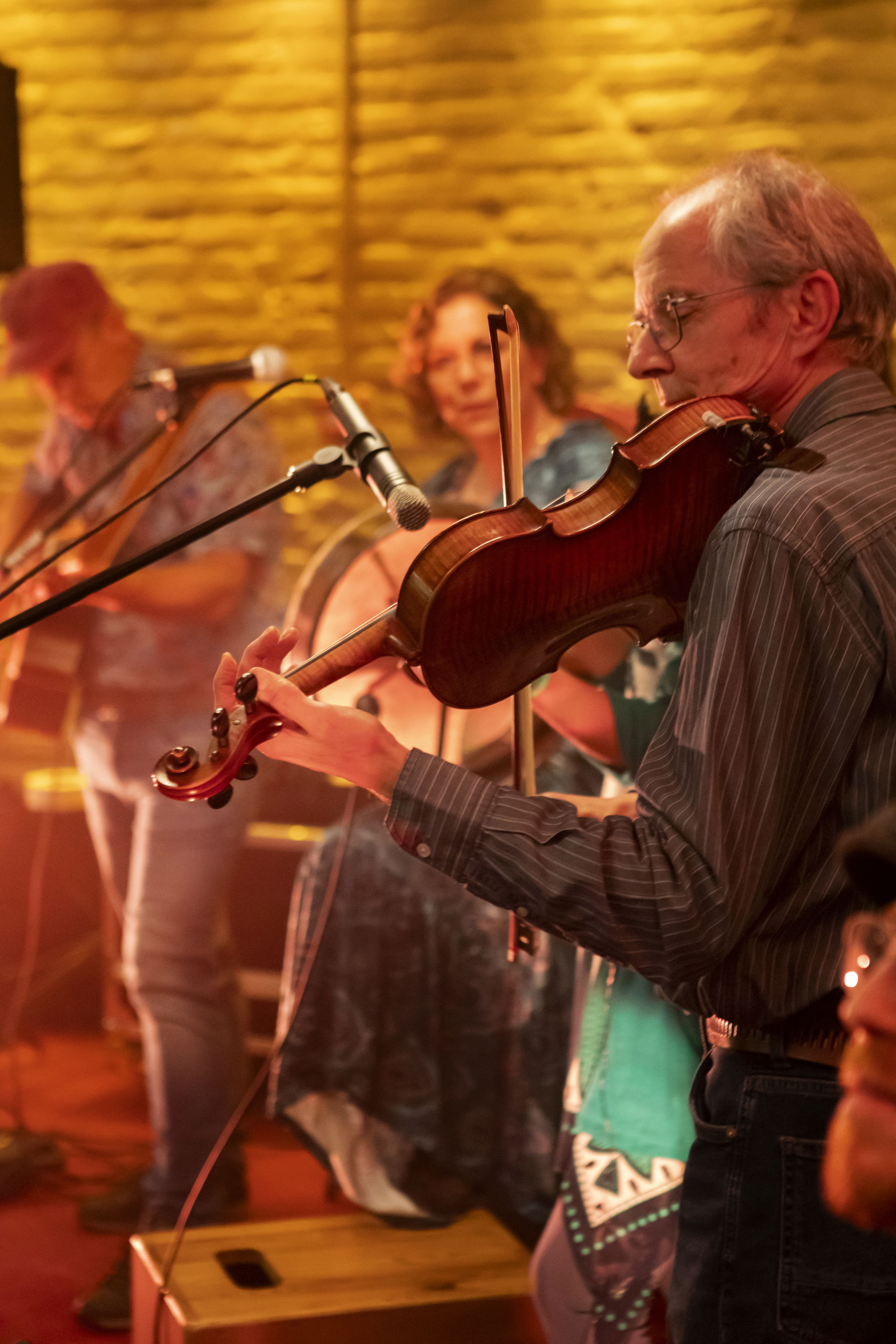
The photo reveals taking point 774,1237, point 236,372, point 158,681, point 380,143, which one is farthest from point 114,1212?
point 380,143

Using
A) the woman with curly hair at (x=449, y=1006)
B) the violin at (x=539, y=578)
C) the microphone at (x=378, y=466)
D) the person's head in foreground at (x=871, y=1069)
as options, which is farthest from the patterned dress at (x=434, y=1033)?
the person's head in foreground at (x=871, y=1069)

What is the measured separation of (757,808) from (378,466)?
61 centimetres

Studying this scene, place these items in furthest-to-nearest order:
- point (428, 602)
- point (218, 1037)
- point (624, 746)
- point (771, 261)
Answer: point (218, 1037) < point (624, 746) < point (771, 261) < point (428, 602)

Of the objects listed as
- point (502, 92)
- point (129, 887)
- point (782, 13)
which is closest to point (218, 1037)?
point (129, 887)

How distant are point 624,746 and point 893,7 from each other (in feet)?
9.17

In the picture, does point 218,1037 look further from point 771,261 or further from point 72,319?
point 771,261

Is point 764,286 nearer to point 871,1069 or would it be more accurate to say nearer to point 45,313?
point 871,1069

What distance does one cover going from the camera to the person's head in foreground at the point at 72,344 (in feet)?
10.9

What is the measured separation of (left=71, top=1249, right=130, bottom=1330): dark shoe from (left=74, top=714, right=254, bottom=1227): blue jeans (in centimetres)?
27

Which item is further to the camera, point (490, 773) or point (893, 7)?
point (893, 7)

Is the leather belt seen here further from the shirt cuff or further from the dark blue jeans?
the shirt cuff

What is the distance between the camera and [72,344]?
3.32m

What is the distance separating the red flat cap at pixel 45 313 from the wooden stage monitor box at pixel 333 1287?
2166 mm

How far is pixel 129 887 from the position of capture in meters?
3.17
